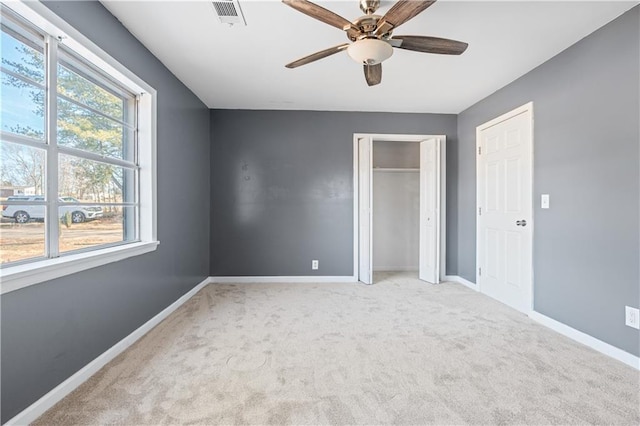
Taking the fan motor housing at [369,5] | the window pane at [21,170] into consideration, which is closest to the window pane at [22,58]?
the window pane at [21,170]

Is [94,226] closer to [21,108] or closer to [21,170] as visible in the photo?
[21,170]

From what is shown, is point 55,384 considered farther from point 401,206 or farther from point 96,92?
point 401,206

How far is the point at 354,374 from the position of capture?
1.92 m

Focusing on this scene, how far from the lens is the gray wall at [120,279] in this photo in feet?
4.81

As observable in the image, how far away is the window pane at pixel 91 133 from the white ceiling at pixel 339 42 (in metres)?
0.76

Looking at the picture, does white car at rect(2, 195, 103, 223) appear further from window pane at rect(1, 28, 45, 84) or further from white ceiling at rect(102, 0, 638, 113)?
white ceiling at rect(102, 0, 638, 113)

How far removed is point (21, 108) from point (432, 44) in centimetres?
239

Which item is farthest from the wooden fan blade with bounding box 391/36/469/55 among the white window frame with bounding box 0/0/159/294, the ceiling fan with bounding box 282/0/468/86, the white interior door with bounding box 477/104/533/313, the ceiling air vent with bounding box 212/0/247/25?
the white window frame with bounding box 0/0/159/294

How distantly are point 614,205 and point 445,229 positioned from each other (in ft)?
7.24

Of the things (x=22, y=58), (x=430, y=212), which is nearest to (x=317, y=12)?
(x=22, y=58)

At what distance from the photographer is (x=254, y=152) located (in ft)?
14.0

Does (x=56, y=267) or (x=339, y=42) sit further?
(x=339, y=42)

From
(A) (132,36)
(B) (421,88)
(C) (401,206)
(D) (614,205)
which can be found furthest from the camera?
(C) (401,206)

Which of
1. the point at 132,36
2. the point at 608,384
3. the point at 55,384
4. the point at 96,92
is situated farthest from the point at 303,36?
the point at 608,384
